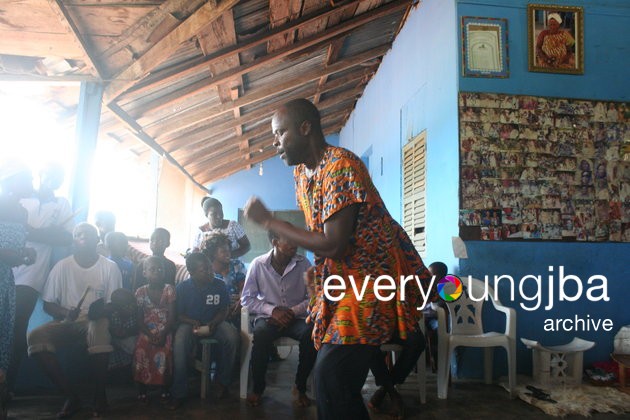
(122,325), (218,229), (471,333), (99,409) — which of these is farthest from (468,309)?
(99,409)

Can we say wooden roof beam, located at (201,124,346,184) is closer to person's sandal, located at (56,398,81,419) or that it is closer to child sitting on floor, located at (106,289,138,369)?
child sitting on floor, located at (106,289,138,369)

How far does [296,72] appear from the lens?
662cm

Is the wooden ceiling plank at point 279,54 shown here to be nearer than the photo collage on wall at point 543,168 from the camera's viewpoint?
No

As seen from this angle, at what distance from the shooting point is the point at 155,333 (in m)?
3.41

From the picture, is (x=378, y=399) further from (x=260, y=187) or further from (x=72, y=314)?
(x=260, y=187)

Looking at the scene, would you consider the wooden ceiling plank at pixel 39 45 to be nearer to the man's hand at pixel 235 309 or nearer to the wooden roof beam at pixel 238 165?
the man's hand at pixel 235 309

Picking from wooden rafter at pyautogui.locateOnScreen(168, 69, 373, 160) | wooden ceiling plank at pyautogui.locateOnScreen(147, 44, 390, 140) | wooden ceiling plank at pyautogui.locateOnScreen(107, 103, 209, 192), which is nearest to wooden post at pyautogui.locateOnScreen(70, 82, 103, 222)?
wooden ceiling plank at pyautogui.locateOnScreen(107, 103, 209, 192)

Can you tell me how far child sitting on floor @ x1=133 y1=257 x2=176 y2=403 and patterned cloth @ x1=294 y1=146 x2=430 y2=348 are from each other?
2.24 metres

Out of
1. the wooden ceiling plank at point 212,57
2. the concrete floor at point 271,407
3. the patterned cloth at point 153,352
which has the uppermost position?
the wooden ceiling plank at point 212,57

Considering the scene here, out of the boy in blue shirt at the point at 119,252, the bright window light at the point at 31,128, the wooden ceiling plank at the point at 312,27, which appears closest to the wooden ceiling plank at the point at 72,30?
the bright window light at the point at 31,128

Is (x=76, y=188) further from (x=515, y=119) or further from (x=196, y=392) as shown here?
(x=515, y=119)

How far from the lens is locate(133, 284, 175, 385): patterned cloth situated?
334 cm

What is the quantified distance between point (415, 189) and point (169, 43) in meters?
3.05

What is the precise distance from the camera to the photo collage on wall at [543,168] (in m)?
4.22
